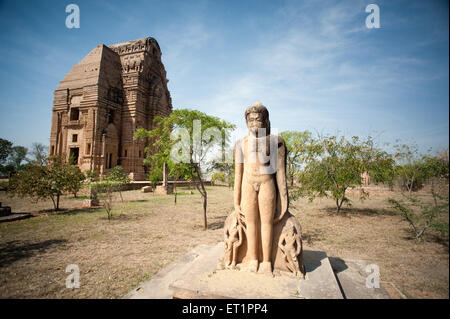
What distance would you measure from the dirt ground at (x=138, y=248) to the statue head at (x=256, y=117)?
2.68 m

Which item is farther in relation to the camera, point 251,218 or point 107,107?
point 107,107

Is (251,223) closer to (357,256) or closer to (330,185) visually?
(357,256)

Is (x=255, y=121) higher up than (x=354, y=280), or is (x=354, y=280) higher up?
(x=255, y=121)

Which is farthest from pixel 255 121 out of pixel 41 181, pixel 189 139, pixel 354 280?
pixel 41 181

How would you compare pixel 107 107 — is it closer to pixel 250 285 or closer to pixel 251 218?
pixel 251 218

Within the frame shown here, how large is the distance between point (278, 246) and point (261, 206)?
26.1 inches

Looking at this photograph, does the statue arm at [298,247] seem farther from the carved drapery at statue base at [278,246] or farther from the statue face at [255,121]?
the statue face at [255,121]

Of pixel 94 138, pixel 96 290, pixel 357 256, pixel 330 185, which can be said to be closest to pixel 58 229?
pixel 96 290

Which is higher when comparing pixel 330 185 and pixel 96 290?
pixel 330 185

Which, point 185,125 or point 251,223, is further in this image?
point 185,125

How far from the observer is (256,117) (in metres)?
3.43

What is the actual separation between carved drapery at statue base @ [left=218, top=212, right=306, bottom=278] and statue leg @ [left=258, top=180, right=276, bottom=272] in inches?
5.1
